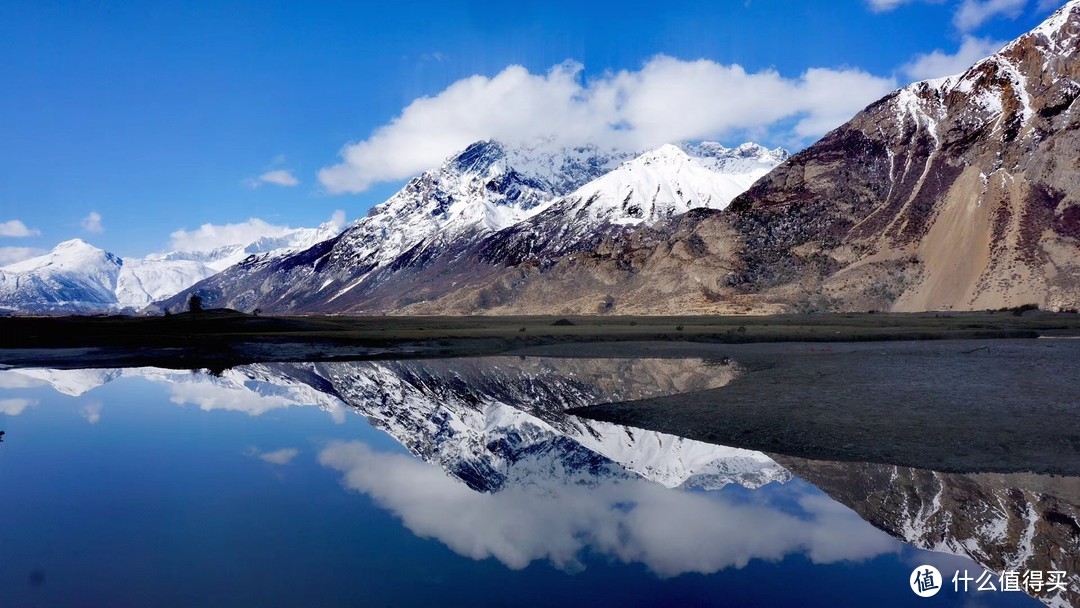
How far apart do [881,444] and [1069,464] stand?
465cm

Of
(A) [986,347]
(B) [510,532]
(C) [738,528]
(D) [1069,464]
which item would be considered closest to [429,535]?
(B) [510,532]

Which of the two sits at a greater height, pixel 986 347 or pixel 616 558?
pixel 986 347

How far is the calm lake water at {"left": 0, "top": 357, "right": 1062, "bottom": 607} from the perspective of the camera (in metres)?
11.5

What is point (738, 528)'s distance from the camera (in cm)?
1464

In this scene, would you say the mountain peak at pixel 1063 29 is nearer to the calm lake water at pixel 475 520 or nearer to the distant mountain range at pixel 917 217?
the distant mountain range at pixel 917 217

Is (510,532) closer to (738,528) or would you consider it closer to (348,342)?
(738,528)

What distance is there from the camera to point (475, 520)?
15.2m

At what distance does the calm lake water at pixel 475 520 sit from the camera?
11.5 meters

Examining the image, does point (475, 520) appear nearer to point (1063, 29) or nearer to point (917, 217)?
point (917, 217)
